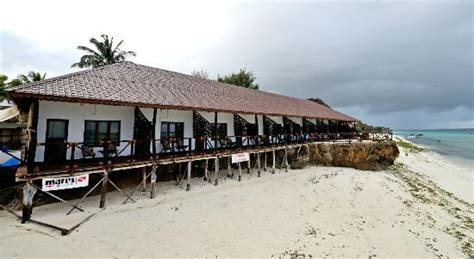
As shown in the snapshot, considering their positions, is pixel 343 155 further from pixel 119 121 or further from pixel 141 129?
pixel 119 121

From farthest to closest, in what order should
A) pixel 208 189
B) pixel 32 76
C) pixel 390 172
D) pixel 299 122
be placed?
pixel 32 76, pixel 299 122, pixel 390 172, pixel 208 189

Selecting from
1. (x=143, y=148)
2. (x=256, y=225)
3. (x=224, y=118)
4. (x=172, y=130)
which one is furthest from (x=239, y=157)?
(x=256, y=225)

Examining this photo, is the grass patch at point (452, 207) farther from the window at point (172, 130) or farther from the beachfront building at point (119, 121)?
the window at point (172, 130)

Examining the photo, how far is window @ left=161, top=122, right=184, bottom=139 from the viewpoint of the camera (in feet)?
44.1

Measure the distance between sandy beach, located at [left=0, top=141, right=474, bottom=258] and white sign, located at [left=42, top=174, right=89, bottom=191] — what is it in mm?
1132

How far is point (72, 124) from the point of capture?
10484 mm

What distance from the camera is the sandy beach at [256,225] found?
7.64 meters

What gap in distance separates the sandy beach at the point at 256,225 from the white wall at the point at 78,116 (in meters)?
2.58

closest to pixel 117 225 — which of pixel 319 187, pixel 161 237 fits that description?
pixel 161 237

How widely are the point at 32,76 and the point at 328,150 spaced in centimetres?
3007

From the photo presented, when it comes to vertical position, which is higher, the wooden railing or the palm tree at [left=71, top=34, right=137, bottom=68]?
the palm tree at [left=71, top=34, right=137, bottom=68]

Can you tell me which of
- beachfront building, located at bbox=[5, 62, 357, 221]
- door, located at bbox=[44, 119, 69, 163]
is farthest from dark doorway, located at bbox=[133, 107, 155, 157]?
door, located at bbox=[44, 119, 69, 163]

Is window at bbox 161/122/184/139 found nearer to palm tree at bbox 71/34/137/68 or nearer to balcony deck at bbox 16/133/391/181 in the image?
balcony deck at bbox 16/133/391/181

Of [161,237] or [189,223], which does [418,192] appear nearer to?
[189,223]
